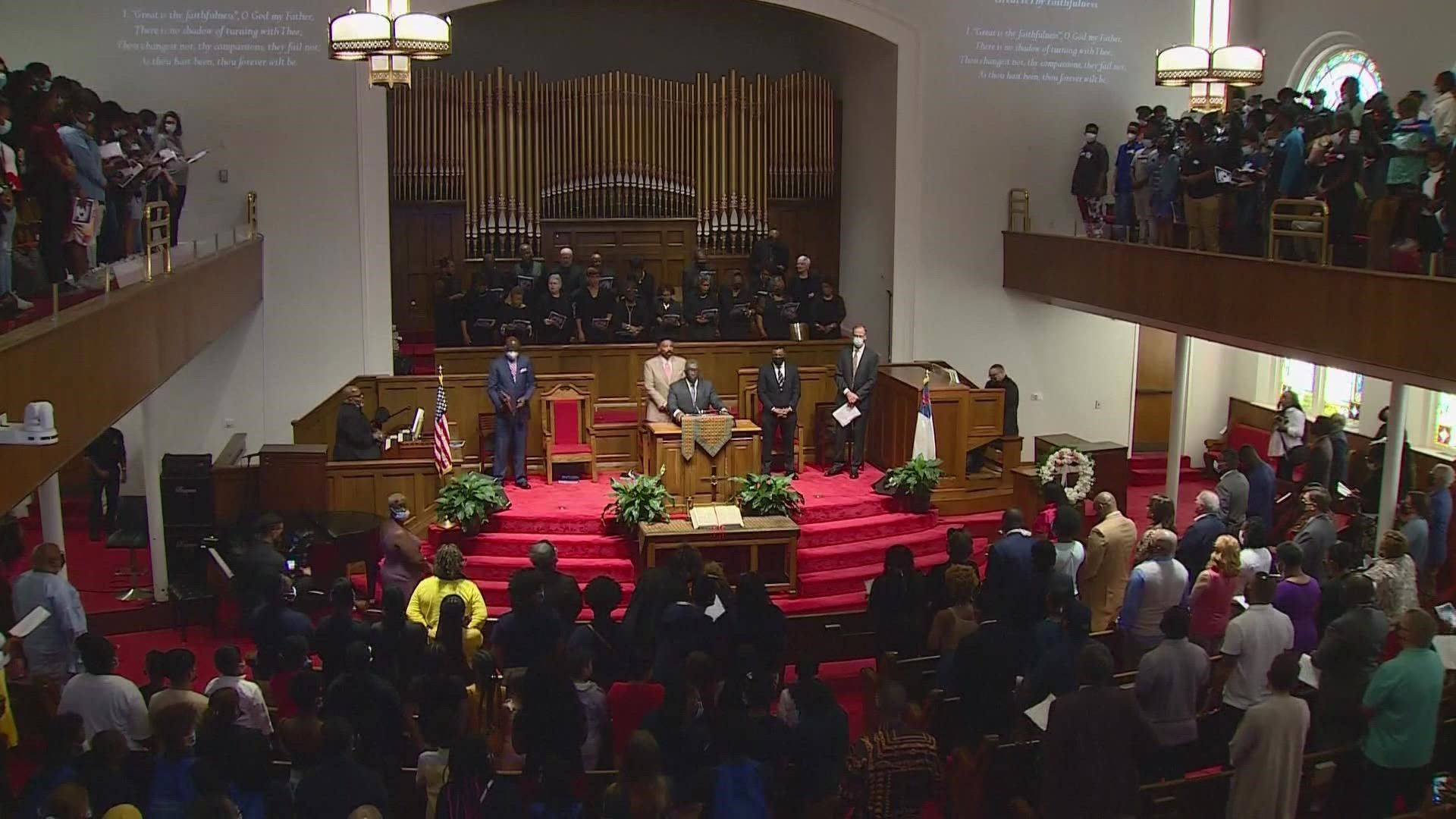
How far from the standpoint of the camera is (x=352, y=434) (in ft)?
43.8

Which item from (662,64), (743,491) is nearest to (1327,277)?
(743,491)

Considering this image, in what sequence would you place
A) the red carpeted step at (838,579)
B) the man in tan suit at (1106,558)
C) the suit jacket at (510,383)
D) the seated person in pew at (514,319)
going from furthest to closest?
the seated person in pew at (514,319) → the suit jacket at (510,383) → the red carpeted step at (838,579) → the man in tan suit at (1106,558)

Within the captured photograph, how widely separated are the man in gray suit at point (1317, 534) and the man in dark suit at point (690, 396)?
5.88m

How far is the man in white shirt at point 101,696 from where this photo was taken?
22.8 ft

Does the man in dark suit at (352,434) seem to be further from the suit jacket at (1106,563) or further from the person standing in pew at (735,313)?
the suit jacket at (1106,563)

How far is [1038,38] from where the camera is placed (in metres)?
17.6

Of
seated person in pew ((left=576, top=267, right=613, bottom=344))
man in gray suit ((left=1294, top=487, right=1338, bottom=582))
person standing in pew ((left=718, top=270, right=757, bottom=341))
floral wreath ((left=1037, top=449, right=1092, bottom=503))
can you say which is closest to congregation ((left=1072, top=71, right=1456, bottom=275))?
man in gray suit ((left=1294, top=487, right=1338, bottom=582))

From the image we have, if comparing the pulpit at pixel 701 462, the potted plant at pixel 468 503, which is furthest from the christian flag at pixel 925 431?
the potted plant at pixel 468 503

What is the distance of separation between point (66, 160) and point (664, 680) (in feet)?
16.7

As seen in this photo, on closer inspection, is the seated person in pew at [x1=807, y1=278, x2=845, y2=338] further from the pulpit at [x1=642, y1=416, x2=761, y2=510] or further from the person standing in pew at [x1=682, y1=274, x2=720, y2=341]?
the pulpit at [x1=642, y1=416, x2=761, y2=510]

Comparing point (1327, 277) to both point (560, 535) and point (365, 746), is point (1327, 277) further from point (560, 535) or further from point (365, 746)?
point (365, 746)

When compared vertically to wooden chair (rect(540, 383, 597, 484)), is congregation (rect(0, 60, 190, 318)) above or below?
above

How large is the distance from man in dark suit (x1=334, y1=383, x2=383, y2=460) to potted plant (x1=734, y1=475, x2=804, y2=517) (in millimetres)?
3576

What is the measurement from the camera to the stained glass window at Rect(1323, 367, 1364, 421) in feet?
53.8
